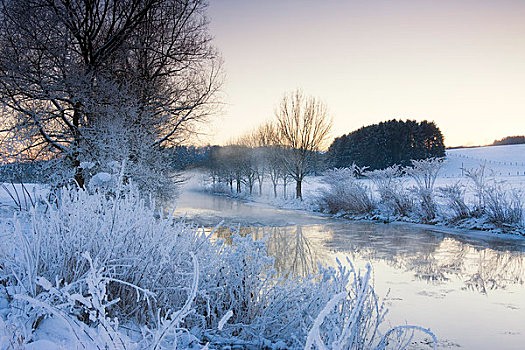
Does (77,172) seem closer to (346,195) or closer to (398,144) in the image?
(346,195)

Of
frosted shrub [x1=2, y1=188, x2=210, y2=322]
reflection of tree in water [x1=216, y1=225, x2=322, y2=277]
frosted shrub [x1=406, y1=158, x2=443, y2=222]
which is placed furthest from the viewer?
frosted shrub [x1=406, y1=158, x2=443, y2=222]

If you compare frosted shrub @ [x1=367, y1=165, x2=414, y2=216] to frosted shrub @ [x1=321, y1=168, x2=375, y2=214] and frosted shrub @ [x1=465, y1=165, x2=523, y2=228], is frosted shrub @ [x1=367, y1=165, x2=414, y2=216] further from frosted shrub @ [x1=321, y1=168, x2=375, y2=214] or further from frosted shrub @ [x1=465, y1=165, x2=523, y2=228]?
frosted shrub @ [x1=465, y1=165, x2=523, y2=228]

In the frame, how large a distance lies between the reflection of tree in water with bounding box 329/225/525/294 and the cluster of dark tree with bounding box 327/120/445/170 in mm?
39721

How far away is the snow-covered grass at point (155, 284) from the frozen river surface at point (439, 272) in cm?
56

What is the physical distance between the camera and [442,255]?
351 inches

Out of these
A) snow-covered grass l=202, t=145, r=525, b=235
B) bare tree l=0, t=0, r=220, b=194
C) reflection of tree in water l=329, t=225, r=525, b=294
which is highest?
bare tree l=0, t=0, r=220, b=194

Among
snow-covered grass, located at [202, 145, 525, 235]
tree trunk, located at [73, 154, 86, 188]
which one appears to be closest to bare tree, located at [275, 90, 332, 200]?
snow-covered grass, located at [202, 145, 525, 235]

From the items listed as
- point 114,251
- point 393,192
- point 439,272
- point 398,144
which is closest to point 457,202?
point 393,192

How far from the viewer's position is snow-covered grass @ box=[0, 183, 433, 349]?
8.28ft

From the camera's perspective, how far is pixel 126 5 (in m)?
12.1

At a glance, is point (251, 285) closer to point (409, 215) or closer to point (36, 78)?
point (36, 78)

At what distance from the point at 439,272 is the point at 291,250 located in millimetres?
3332

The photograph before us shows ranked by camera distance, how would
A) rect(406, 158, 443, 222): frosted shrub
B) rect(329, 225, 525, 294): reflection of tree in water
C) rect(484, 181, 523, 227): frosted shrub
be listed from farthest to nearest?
rect(406, 158, 443, 222): frosted shrub → rect(484, 181, 523, 227): frosted shrub → rect(329, 225, 525, 294): reflection of tree in water

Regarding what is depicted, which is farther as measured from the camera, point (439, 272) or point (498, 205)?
point (498, 205)
